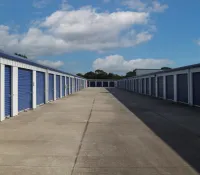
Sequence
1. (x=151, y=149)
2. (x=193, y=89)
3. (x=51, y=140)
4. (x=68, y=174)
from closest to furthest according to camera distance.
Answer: (x=68, y=174) → (x=151, y=149) → (x=51, y=140) → (x=193, y=89)

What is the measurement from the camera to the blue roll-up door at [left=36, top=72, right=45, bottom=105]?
19.4 m

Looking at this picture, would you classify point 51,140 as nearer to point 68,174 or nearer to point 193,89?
point 68,174

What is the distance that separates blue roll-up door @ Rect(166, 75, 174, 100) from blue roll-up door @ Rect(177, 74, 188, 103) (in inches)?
70.5

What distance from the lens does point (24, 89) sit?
51.8ft

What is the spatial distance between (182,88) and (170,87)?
355cm

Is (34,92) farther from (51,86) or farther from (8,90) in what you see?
(51,86)

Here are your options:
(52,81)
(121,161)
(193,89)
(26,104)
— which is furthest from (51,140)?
(52,81)

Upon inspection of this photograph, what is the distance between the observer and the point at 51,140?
7.70 meters

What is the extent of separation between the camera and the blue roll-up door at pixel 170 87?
24227 mm

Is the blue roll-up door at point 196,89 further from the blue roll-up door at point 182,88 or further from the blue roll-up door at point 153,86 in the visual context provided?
the blue roll-up door at point 153,86

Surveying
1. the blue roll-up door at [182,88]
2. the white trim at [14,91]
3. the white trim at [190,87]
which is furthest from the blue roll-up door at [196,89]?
the white trim at [14,91]

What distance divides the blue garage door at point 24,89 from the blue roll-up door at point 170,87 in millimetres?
13337

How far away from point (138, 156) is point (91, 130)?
11.5ft

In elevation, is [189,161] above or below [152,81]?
below
